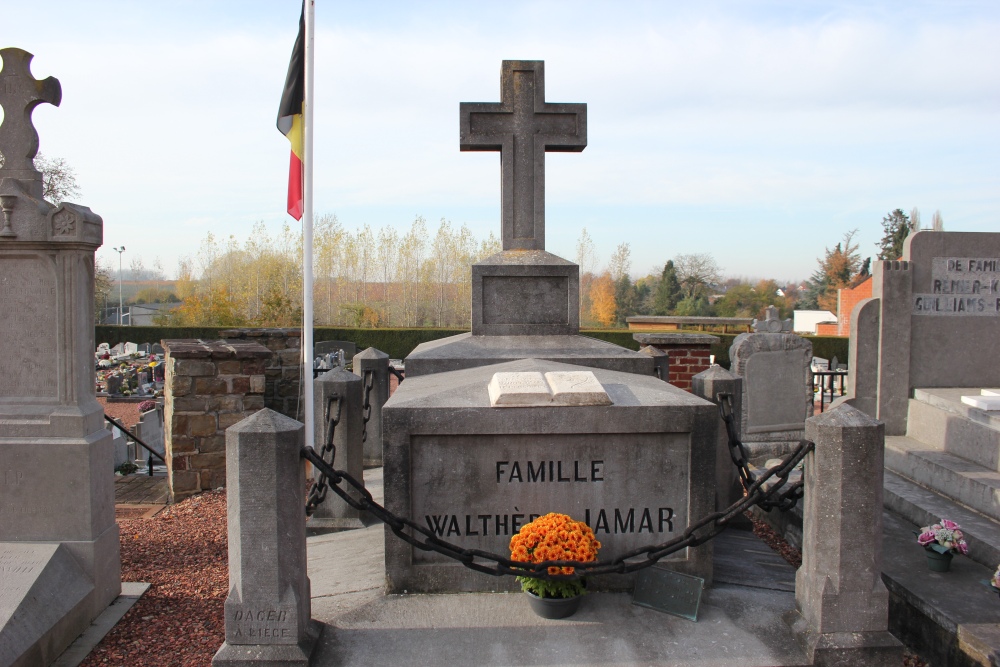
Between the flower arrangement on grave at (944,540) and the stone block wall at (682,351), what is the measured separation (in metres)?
4.60

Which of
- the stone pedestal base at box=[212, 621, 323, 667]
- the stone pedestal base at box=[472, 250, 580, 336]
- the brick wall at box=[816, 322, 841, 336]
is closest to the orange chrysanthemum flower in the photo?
the stone pedestal base at box=[212, 621, 323, 667]

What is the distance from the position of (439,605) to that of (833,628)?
1.78 m

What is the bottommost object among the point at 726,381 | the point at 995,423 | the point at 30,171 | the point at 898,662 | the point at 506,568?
the point at 898,662

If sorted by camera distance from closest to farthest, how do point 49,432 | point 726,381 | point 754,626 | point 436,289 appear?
point 754,626 < point 49,432 < point 726,381 < point 436,289

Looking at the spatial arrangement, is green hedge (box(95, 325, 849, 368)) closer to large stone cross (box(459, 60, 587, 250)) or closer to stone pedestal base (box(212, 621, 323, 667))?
large stone cross (box(459, 60, 587, 250))

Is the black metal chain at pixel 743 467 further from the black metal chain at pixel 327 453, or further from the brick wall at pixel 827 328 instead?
the brick wall at pixel 827 328

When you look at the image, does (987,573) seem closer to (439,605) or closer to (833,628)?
(833,628)

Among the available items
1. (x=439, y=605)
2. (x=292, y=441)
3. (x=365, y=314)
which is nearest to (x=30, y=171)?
(x=292, y=441)

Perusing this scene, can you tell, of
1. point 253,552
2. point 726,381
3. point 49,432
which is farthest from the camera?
point 726,381

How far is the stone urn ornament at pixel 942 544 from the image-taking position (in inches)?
145

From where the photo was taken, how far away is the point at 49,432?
3.70 m

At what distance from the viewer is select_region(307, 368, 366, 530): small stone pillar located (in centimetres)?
461

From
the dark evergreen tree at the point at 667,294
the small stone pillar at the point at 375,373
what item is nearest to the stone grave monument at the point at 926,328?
the small stone pillar at the point at 375,373

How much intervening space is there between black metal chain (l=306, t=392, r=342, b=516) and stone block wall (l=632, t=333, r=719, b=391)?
185 inches
